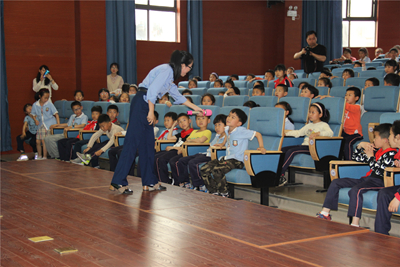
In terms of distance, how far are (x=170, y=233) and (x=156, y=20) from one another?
8.63m

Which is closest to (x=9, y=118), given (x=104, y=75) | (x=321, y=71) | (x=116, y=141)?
(x=104, y=75)

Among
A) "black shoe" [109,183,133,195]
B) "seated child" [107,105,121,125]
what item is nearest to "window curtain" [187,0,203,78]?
"seated child" [107,105,121,125]

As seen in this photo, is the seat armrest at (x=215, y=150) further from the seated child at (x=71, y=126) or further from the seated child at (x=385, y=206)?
the seated child at (x=71, y=126)

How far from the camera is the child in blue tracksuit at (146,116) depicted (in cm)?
328

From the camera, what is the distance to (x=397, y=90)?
4227 millimetres

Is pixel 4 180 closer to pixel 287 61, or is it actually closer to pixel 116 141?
pixel 116 141

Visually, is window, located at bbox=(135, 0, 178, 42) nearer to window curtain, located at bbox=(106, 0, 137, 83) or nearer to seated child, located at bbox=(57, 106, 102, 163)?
window curtain, located at bbox=(106, 0, 137, 83)

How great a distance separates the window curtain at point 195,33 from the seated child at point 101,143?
4974 millimetres

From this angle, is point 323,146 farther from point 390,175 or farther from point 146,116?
point 146,116

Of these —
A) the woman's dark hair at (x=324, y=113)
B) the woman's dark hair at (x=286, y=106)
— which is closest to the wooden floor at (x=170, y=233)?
the woman's dark hair at (x=286, y=106)

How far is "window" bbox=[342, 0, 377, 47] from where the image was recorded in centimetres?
1288

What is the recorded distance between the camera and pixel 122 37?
376 inches

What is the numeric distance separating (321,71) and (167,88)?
14.9 ft

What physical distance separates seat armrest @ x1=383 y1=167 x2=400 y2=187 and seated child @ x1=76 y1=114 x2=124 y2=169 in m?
3.59
